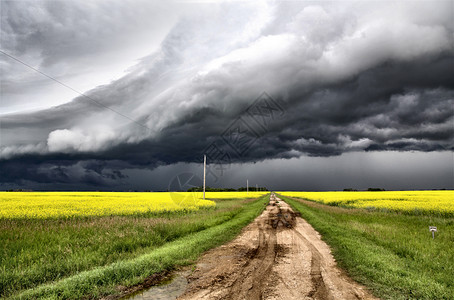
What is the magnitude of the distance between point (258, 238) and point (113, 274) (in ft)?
21.7

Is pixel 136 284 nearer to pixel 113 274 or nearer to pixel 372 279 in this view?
pixel 113 274

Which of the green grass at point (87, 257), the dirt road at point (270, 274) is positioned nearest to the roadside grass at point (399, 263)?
the dirt road at point (270, 274)

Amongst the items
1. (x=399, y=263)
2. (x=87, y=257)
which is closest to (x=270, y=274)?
(x=399, y=263)

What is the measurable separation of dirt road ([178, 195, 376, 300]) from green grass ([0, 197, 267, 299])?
3.85 ft

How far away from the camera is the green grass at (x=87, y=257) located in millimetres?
5367

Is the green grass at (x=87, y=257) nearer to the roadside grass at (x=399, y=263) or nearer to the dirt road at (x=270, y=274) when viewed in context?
the dirt road at (x=270, y=274)

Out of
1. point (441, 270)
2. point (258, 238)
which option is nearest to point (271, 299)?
point (441, 270)

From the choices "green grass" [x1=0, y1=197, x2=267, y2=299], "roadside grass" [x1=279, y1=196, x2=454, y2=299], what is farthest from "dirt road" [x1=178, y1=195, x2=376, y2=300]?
"green grass" [x1=0, y1=197, x2=267, y2=299]

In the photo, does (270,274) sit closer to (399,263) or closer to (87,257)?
(399,263)

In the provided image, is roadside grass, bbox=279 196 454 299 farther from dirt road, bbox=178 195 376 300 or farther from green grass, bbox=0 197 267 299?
green grass, bbox=0 197 267 299

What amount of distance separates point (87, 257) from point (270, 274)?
18.4 feet

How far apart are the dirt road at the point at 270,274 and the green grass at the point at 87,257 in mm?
1173

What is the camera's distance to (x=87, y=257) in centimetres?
747

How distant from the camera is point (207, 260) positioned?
761 cm
